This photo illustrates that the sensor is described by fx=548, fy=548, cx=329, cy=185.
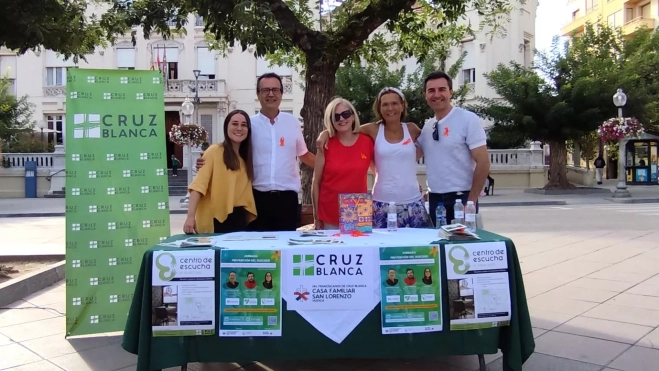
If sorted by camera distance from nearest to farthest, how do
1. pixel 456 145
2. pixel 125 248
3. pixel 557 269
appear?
pixel 456 145
pixel 125 248
pixel 557 269

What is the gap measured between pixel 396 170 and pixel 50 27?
5005 millimetres

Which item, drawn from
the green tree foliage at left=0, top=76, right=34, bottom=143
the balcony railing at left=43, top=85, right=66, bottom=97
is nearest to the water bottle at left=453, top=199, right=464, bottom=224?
the green tree foliage at left=0, top=76, right=34, bottom=143

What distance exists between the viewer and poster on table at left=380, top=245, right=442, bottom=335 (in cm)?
340

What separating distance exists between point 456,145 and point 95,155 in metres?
3.00

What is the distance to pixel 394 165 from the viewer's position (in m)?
4.42

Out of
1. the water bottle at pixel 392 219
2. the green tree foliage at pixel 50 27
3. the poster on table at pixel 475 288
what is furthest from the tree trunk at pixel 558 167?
the poster on table at pixel 475 288

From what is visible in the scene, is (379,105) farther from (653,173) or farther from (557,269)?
(653,173)

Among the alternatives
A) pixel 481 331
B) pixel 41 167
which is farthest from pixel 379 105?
pixel 41 167

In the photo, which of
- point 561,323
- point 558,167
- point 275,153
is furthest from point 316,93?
point 558,167

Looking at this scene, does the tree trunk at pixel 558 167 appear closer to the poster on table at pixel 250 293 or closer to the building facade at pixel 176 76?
the building facade at pixel 176 76

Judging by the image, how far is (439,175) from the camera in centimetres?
451

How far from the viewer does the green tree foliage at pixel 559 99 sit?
75.0 feet

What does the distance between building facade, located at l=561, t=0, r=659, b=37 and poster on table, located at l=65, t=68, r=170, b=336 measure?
41426mm

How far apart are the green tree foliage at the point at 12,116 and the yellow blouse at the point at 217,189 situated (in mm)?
29715
